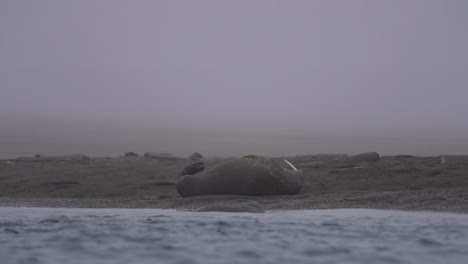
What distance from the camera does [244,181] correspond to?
41.2 ft

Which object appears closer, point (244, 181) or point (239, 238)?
point (239, 238)

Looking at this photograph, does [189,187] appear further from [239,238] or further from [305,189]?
[239,238]

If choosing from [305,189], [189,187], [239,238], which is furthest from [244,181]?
[239,238]

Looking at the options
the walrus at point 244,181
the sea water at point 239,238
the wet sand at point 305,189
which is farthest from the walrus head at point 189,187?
the sea water at point 239,238

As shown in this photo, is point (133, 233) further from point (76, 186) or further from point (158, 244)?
point (76, 186)

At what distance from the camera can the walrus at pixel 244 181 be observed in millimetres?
12531

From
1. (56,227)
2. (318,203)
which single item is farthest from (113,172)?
(56,227)

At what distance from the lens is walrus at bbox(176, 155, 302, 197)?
41.1 feet

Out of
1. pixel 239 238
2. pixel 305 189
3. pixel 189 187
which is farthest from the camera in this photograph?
pixel 305 189

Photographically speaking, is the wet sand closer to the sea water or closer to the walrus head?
the walrus head

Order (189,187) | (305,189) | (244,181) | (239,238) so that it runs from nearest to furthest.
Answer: (239,238) → (244,181) → (189,187) → (305,189)

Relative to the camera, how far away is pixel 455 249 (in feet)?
19.6

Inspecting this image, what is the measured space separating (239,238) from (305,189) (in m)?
6.95

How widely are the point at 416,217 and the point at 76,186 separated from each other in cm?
996
